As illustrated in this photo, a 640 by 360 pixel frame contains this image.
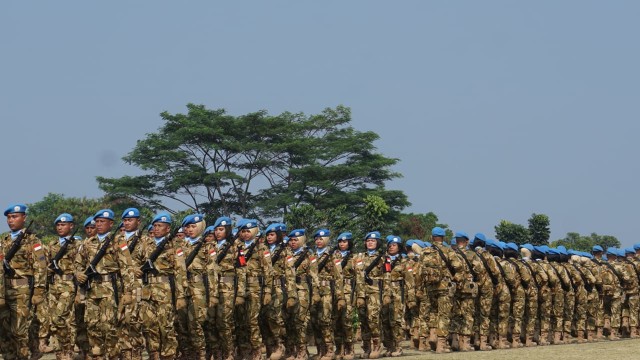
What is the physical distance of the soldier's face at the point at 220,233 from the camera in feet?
49.4

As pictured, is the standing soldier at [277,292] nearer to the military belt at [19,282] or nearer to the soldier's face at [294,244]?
the soldier's face at [294,244]

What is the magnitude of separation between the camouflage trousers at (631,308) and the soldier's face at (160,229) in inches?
501

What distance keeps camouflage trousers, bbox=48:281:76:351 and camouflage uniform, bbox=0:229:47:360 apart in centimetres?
57

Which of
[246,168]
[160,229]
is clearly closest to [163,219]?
[160,229]

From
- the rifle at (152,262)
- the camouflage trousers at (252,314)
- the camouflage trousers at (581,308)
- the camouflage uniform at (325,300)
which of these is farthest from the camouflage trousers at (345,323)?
the camouflage trousers at (581,308)

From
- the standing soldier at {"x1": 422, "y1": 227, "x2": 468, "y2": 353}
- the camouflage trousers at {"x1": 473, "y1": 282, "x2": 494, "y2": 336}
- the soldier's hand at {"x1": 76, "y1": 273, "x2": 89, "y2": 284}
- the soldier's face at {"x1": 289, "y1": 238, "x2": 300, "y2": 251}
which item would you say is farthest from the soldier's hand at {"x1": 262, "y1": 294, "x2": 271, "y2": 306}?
the camouflage trousers at {"x1": 473, "y1": 282, "x2": 494, "y2": 336}

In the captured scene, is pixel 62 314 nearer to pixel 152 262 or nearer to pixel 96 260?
pixel 96 260

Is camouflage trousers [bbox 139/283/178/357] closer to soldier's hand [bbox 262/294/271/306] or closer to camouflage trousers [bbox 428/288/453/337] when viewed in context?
soldier's hand [bbox 262/294/271/306]

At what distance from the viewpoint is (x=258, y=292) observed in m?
15.3

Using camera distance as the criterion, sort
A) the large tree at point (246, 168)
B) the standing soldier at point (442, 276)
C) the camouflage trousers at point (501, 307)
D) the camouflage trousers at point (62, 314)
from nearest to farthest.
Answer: the camouflage trousers at point (62, 314) < the standing soldier at point (442, 276) < the camouflage trousers at point (501, 307) < the large tree at point (246, 168)

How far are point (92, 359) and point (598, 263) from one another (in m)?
12.9

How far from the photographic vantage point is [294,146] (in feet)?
170

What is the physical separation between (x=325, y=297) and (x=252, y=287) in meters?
1.86

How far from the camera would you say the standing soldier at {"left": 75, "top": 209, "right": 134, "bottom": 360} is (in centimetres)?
1371
